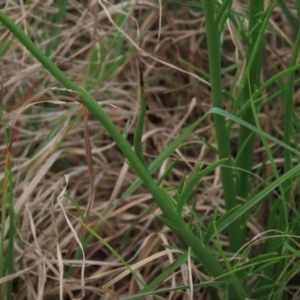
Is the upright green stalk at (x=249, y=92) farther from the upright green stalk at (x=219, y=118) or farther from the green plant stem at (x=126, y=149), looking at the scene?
the green plant stem at (x=126, y=149)

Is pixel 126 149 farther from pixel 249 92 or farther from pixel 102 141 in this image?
pixel 102 141

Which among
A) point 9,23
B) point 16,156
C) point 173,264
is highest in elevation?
point 9,23

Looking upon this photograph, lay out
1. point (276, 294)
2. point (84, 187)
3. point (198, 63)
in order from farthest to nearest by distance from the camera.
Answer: point (198, 63) → point (84, 187) → point (276, 294)

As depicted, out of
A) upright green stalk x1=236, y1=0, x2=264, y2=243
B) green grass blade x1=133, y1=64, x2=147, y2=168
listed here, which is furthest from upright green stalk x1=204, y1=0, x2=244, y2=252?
green grass blade x1=133, y1=64, x2=147, y2=168

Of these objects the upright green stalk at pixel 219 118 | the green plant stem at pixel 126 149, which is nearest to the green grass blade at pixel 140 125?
the green plant stem at pixel 126 149

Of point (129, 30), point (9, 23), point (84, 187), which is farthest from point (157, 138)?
point (9, 23)

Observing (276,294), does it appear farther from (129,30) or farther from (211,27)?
(129,30)

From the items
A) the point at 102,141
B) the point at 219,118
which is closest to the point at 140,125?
the point at 219,118

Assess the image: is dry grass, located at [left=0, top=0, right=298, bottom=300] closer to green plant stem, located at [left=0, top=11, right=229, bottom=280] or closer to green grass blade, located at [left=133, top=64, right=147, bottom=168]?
green plant stem, located at [left=0, top=11, right=229, bottom=280]
